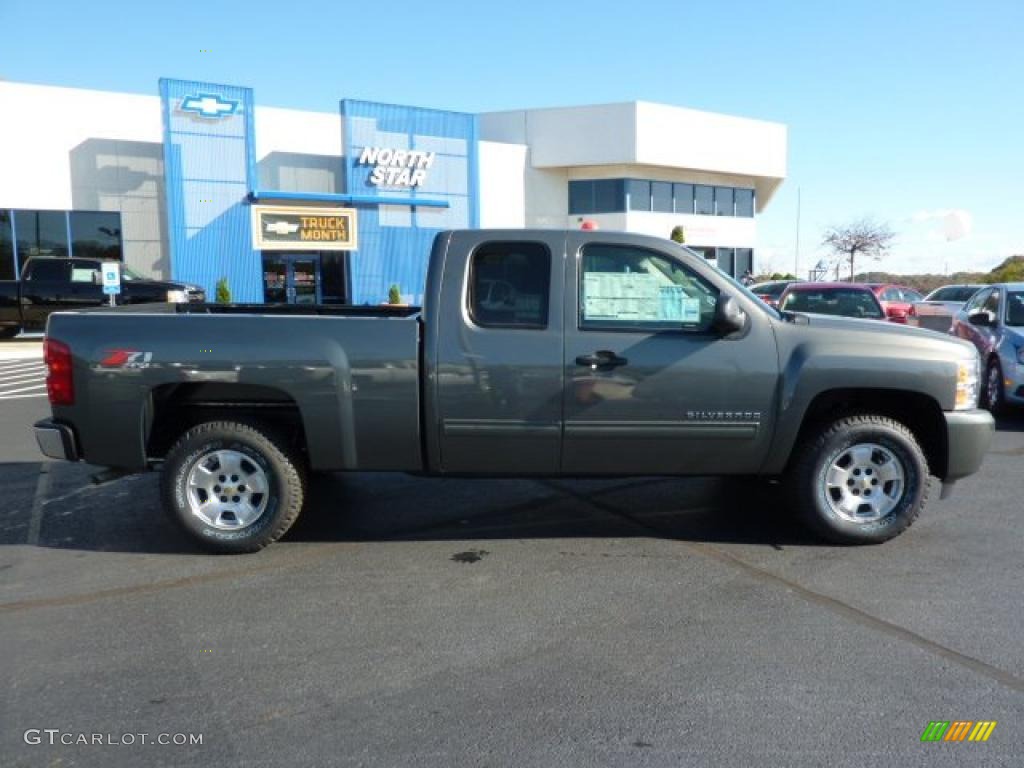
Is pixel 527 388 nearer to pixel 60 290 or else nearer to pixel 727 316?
A: pixel 727 316

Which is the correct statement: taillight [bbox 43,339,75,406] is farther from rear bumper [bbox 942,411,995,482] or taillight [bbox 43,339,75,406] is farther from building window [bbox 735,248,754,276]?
building window [bbox 735,248,754,276]

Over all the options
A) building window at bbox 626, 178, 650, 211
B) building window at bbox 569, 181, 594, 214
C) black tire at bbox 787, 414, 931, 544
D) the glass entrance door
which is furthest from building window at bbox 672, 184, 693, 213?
black tire at bbox 787, 414, 931, 544

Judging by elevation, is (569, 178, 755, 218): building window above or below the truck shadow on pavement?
above

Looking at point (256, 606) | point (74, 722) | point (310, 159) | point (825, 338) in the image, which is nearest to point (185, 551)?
point (256, 606)

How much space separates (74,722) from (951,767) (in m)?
3.17

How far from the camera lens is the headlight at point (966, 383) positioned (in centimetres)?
506

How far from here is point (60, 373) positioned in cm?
488

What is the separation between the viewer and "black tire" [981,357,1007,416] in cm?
959

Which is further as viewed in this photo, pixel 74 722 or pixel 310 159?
A: pixel 310 159

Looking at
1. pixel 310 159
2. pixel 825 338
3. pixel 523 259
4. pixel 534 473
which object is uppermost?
pixel 310 159

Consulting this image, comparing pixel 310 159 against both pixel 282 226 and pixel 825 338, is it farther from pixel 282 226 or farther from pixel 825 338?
pixel 825 338

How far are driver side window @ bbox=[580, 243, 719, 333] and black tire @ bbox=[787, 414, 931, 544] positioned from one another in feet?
3.42

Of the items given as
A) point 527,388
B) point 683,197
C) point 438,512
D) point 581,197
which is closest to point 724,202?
point 683,197

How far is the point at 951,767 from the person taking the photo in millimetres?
2850
